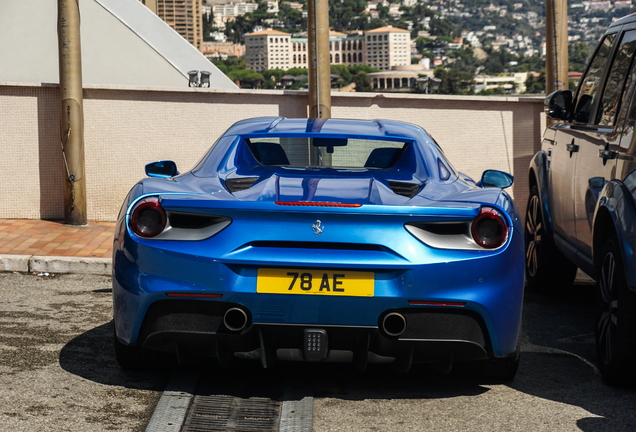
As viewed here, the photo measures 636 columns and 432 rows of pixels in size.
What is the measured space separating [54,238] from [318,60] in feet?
13.0

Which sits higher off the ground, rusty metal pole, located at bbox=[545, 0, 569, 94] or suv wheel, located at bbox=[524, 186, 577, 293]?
rusty metal pole, located at bbox=[545, 0, 569, 94]

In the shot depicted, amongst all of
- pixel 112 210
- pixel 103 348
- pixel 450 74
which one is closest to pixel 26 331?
pixel 103 348

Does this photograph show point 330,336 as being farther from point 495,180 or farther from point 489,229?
point 495,180

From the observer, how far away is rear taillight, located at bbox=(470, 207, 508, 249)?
137 inches

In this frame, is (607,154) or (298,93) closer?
(607,154)

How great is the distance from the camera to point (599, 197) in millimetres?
4277

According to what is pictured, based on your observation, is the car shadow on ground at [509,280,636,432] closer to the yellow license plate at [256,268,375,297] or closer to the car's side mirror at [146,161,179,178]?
the yellow license plate at [256,268,375,297]

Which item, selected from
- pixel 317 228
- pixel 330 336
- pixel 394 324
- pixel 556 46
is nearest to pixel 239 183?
pixel 317 228

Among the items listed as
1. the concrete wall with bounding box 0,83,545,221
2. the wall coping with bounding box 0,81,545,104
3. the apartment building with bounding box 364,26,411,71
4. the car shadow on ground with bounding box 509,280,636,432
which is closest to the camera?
the car shadow on ground with bounding box 509,280,636,432

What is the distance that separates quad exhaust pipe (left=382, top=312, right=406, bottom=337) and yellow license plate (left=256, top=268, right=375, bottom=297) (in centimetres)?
14

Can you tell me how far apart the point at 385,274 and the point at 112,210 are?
6904mm

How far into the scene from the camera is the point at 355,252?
11.1ft

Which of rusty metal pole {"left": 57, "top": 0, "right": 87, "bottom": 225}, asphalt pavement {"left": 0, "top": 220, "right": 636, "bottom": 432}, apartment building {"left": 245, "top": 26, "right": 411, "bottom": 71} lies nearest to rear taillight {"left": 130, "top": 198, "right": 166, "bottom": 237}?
asphalt pavement {"left": 0, "top": 220, "right": 636, "bottom": 432}

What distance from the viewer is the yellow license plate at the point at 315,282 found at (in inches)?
132
